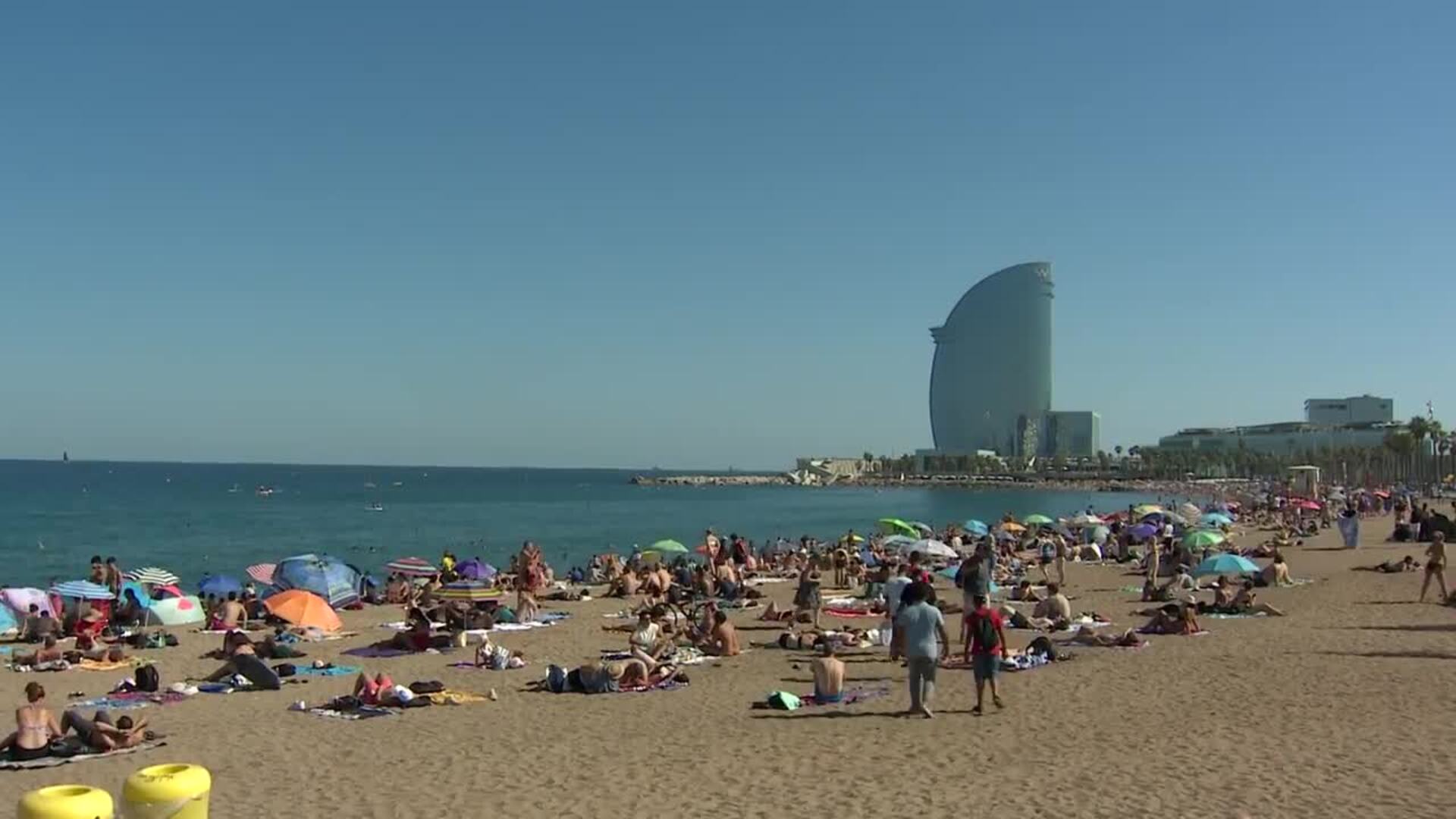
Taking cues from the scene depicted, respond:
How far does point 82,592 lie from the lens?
1583cm

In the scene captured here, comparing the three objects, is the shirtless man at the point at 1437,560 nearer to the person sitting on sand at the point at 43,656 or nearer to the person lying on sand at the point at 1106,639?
the person lying on sand at the point at 1106,639

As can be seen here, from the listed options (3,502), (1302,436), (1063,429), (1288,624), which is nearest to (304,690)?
(1288,624)

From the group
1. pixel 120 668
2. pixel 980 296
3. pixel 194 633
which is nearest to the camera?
pixel 120 668

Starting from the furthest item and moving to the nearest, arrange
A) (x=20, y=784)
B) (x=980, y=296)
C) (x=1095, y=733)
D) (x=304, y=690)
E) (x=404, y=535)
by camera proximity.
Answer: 1. (x=980, y=296)
2. (x=404, y=535)
3. (x=304, y=690)
4. (x=1095, y=733)
5. (x=20, y=784)

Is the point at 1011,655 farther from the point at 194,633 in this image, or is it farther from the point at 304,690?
the point at 194,633

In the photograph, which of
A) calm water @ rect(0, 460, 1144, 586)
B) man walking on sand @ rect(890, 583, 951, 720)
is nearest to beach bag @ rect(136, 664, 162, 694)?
man walking on sand @ rect(890, 583, 951, 720)

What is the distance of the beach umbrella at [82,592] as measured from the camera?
620 inches

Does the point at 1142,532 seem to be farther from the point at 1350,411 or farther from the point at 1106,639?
the point at 1350,411

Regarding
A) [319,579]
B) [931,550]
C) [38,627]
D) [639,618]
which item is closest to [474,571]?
[319,579]

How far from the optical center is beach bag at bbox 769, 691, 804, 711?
9.31 meters

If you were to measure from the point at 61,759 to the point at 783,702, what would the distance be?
212 inches

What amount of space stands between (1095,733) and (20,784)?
7360mm

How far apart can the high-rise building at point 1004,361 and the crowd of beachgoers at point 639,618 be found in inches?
5315

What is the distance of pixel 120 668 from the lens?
12805 mm
